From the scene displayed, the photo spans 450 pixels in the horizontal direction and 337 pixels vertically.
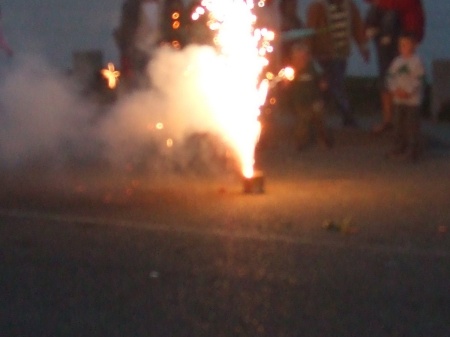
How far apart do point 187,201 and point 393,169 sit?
9.92ft

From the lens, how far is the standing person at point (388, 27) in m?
Result: 14.7

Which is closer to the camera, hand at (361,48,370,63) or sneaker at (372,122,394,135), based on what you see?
sneaker at (372,122,394,135)

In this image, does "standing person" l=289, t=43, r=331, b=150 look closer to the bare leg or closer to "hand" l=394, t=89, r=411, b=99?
the bare leg

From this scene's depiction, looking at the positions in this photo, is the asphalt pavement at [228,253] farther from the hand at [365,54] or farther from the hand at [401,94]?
the hand at [365,54]

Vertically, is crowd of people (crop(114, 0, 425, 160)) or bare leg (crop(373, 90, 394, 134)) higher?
crowd of people (crop(114, 0, 425, 160))

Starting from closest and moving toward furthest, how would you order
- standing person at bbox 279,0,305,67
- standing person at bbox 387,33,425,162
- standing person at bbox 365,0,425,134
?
standing person at bbox 387,33,425,162 → standing person at bbox 365,0,425,134 → standing person at bbox 279,0,305,67

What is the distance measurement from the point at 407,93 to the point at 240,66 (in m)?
2.46

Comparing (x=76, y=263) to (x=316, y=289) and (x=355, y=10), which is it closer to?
(x=316, y=289)

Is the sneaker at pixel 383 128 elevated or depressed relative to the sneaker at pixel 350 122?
depressed

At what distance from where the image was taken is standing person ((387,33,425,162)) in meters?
13.4

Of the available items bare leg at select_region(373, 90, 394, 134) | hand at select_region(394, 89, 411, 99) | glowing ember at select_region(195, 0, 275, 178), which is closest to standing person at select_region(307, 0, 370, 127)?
bare leg at select_region(373, 90, 394, 134)

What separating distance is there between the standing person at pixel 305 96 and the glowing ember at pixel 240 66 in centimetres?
188

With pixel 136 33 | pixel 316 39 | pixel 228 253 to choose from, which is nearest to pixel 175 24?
pixel 136 33

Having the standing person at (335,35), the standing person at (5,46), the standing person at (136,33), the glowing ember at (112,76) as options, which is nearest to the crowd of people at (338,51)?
the standing person at (335,35)
